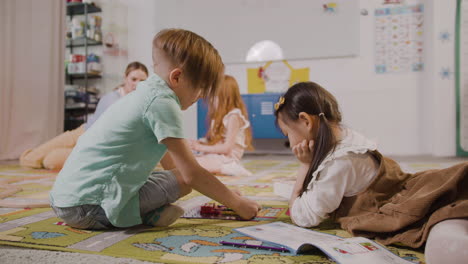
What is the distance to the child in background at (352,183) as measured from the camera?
74cm

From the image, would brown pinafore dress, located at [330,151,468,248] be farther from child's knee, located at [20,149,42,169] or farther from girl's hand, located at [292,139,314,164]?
child's knee, located at [20,149,42,169]

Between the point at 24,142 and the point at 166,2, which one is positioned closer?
the point at 24,142

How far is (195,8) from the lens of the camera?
390cm

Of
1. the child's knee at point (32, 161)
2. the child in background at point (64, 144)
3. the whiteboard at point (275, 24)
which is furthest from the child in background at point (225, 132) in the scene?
the whiteboard at point (275, 24)

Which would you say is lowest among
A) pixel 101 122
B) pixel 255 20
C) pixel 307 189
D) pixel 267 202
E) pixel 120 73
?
pixel 267 202

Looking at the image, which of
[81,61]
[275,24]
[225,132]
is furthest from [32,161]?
[275,24]

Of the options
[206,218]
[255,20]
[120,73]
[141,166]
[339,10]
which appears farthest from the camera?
[120,73]

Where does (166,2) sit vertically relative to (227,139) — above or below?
above

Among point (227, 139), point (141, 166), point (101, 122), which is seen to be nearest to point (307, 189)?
point (141, 166)

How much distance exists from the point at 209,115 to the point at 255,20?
188cm

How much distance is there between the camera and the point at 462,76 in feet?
10.1

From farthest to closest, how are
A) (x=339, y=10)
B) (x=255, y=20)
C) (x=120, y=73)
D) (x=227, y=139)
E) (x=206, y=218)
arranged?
(x=120, y=73) → (x=255, y=20) → (x=339, y=10) → (x=227, y=139) → (x=206, y=218)

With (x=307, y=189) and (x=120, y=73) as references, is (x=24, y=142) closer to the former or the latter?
(x=120, y=73)

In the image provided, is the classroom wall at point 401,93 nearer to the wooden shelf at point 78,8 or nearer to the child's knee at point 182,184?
the wooden shelf at point 78,8
